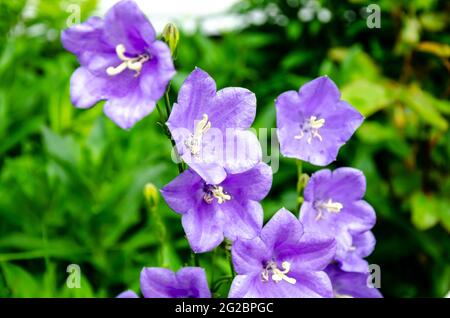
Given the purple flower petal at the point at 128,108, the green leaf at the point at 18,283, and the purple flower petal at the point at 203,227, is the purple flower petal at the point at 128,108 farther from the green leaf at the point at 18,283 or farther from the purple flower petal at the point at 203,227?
the green leaf at the point at 18,283

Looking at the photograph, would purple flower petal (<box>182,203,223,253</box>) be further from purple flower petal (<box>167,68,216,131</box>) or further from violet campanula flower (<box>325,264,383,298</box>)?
violet campanula flower (<box>325,264,383,298</box>)

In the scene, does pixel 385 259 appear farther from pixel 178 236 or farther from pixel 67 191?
pixel 67 191

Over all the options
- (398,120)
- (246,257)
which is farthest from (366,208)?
(398,120)

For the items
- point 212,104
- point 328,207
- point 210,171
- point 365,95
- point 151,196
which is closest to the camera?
point 210,171

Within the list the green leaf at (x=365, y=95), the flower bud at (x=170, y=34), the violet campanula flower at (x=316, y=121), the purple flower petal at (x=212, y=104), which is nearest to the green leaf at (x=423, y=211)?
the green leaf at (x=365, y=95)

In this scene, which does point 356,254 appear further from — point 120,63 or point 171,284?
point 120,63

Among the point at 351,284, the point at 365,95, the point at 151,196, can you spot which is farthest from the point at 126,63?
the point at 365,95
